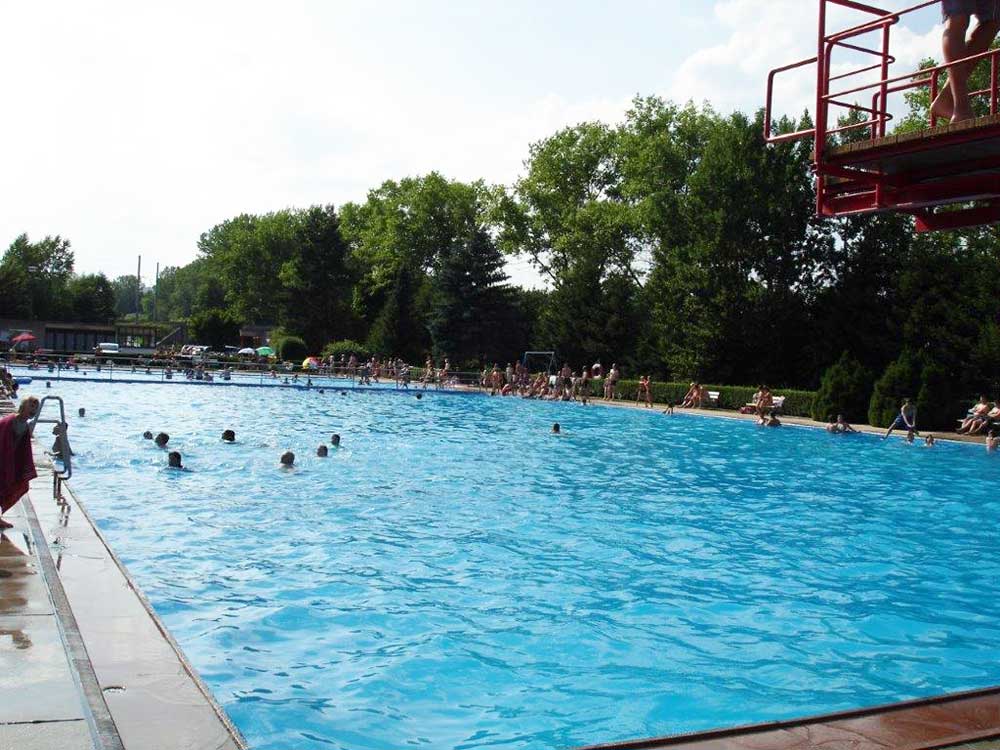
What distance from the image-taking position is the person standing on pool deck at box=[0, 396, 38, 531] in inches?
355

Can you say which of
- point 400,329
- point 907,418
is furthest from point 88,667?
point 400,329

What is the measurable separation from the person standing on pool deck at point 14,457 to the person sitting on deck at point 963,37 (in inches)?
352

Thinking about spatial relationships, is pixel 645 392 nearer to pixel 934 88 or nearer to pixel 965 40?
pixel 934 88

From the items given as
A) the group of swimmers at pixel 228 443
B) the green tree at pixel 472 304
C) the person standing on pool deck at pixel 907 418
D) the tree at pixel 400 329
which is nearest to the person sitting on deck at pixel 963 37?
the group of swimmers at pixel 228 443

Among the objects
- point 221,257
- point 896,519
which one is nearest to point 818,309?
point 896,519

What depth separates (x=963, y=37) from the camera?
7.20 meters

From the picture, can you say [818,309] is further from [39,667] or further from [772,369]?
[39,667]

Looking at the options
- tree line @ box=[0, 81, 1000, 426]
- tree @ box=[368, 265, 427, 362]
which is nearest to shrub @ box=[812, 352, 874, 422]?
tree line @ box=[0, 81, 1000, 426]

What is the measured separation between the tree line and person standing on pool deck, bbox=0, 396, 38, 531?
2721 cm

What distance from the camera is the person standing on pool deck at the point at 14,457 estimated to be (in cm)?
902

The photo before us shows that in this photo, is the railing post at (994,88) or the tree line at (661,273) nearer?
the railing post at (994,88)

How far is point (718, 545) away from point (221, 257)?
107m

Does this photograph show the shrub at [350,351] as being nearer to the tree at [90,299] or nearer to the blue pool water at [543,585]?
the blue pool water at [543,585]

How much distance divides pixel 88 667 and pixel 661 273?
145 ft
